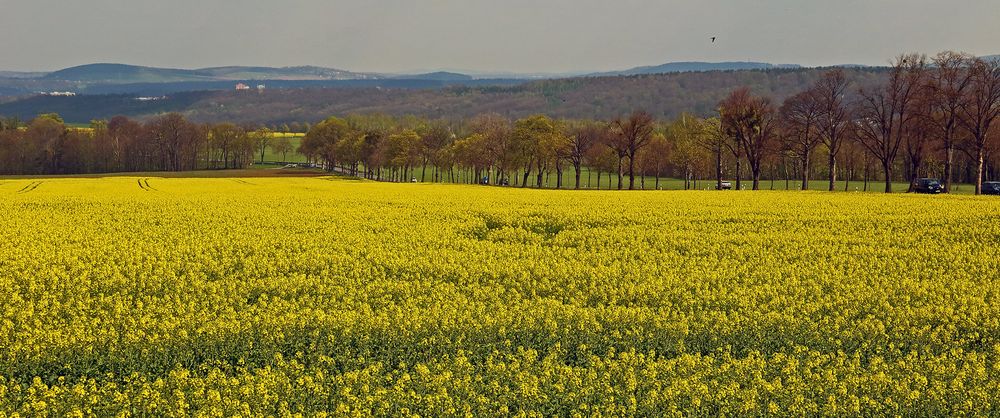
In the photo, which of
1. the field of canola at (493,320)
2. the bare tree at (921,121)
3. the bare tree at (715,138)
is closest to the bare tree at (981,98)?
the bare tree at (921,121)

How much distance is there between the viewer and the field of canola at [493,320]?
460 inches

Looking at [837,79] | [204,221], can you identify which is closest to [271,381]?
[204,221]

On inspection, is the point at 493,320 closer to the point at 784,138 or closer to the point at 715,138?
the point at 784,138

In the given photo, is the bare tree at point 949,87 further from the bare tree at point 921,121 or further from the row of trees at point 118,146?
the row of trees at point 118,146

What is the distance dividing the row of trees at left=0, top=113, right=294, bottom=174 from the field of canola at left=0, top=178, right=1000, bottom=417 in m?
119

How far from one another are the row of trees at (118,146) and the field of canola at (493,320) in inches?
4672

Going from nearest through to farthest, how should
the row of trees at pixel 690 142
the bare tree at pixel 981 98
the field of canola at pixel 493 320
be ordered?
the field of canola at pixel 493 320, the bare tree at pixel 981 98, the row of trees at pixel 690 142

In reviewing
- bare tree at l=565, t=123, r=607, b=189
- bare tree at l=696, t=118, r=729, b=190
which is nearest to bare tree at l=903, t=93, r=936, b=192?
bare tree at l=696, t=118, r=729, b=190

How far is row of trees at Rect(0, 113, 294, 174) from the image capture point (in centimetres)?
13275

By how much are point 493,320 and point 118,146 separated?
463 feet

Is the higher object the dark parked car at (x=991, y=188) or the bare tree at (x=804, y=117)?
the bare tree at (x=804, y=117)

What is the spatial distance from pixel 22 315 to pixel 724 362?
1407cm

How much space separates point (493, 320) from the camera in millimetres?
15797

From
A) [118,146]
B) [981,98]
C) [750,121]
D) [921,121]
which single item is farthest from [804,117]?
[118,146]
